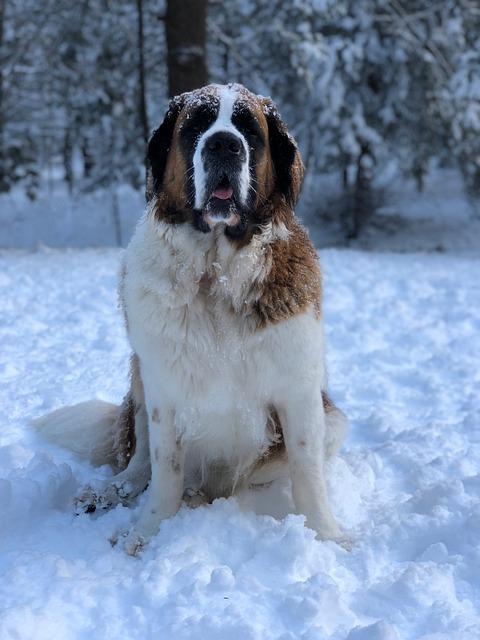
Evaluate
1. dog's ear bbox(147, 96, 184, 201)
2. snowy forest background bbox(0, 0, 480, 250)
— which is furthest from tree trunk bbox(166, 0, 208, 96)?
dog's ear bbox(147, 96, 184, 201)

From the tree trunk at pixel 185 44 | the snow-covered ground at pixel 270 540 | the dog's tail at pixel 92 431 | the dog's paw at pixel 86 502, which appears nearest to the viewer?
the snow-covered ground at pixel 270 540

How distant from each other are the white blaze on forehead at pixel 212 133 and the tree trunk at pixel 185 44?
22.0 ft

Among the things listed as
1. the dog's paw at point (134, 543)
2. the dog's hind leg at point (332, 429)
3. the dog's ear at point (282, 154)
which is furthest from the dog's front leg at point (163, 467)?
the dog's ear at point (282, 154)

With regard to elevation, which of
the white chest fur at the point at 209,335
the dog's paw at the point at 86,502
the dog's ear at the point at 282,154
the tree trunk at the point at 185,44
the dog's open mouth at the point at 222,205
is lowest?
the dog's paw at the point at 86,502

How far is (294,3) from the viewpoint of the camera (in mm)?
12680

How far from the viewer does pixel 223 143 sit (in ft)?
7.91

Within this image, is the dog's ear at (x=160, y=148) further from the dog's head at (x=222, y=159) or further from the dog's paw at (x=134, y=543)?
the dog's paw at (x=134, y=543)

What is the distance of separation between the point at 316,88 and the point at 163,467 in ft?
39.1

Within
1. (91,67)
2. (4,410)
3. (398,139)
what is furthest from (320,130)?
(4,410)

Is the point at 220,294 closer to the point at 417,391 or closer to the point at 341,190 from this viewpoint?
the point at 417,391

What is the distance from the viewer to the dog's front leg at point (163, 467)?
267 centimetres

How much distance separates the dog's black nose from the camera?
2.41 meters

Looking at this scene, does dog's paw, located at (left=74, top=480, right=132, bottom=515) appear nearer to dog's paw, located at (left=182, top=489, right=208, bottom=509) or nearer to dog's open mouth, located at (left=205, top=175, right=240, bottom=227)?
dog's paw, located at (left=182, top=489, right=208, bottom=509)

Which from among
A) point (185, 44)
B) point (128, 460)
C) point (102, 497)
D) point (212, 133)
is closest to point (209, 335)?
point (212, 133)
